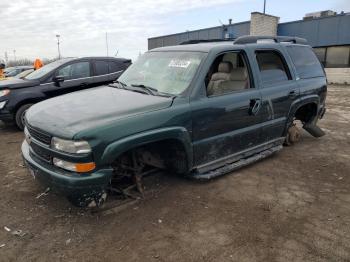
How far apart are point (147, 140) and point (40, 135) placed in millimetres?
1124

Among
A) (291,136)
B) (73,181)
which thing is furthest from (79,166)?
(291,136)

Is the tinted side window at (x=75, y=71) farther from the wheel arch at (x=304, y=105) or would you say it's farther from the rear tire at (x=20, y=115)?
the wheel arch at (x=304, y=105)

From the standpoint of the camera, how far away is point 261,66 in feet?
15.9

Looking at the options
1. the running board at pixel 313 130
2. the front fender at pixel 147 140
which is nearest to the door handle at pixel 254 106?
the front fender at pixel 147 140

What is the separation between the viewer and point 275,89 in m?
4.95

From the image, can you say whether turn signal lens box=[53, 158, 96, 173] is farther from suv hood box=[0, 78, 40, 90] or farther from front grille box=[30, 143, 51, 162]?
suv hood box=[0, 78, 40, 90]

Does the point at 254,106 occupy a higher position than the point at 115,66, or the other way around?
the point at 115,66

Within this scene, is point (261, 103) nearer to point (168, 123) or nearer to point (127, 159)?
point (168, 123)

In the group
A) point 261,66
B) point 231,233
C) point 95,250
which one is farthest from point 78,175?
point 261,66

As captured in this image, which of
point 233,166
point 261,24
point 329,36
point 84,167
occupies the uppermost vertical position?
point 261,24

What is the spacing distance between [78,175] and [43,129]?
652 mm

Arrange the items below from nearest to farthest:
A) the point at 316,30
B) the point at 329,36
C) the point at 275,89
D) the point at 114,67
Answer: the point at 275,89 → the point at 114,67 → the point at 329,36 → the point at 316,30

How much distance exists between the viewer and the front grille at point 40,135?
338 cm

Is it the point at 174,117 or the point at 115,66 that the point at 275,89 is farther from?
the point at 115,66
